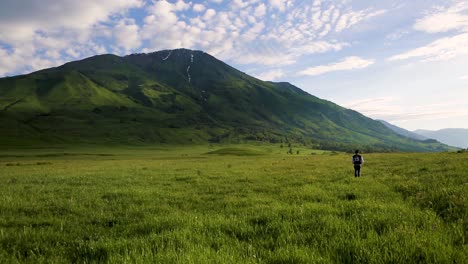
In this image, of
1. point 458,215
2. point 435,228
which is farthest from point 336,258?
point 458,215

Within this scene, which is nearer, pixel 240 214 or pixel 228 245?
pixel 228 245

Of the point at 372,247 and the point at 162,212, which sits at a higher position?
the point at 372,247

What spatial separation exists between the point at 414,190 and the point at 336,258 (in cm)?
992

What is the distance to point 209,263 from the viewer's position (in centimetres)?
583

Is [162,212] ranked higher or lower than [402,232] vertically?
lower

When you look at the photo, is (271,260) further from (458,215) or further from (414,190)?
(414,190)

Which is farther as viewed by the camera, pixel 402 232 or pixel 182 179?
pixel 182 179

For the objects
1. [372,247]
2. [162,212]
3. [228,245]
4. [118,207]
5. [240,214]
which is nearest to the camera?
[372,247]

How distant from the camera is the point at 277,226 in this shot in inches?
339

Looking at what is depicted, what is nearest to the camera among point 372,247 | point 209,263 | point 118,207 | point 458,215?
point 209,263

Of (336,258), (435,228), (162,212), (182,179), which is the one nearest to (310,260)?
(336,258)

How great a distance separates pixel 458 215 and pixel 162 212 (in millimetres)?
9785

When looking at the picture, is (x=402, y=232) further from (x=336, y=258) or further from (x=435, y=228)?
(x=336, y=258)

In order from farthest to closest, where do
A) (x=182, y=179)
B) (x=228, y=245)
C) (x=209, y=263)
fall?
(x=182, y=179), (x=228, y=245), (x=209, y=263)
